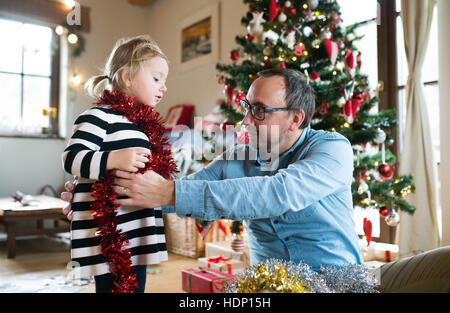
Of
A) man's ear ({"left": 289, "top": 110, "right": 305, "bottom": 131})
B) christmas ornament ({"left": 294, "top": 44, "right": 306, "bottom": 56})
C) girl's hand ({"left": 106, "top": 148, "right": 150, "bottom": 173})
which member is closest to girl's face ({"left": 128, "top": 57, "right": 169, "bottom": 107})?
girl's hand ({"left": 106, "top": 148, "right": 150, "bottom": 173})

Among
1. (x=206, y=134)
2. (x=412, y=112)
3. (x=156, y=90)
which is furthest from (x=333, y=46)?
(x=156, y=90)

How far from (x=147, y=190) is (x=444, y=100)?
232 cm

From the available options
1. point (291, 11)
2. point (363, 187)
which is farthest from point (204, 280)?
point (291, 11)

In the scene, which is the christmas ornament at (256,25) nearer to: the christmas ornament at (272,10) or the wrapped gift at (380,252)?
the christmas ornament at (272,10)

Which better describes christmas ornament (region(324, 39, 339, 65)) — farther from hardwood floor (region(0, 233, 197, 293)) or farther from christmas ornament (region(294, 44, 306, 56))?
hardwood floor (region(0, 233, 197, 293))

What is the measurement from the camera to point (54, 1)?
4926 mm

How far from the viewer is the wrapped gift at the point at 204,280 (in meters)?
2.20

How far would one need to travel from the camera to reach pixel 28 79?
16.3 feet

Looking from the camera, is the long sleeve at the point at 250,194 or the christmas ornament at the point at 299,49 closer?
the long sleeve at the point at 250,194

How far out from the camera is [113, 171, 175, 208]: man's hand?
827 mm

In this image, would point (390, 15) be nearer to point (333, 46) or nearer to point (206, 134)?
point (333, 46)

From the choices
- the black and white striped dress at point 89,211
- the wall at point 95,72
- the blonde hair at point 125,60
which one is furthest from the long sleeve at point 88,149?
the wall at point 95,72

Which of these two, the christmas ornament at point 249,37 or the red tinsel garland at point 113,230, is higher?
the christmas ornament at point 249,37

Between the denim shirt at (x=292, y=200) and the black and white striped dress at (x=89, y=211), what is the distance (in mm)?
171
